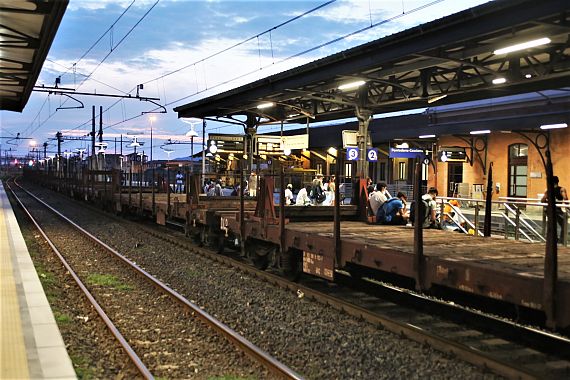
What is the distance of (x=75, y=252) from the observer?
45.0 feet

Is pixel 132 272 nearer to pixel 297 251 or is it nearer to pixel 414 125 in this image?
pixel 297 251

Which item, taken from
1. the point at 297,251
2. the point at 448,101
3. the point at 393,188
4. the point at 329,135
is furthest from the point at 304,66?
the point at 329,135

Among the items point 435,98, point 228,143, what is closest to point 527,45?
point 435,98

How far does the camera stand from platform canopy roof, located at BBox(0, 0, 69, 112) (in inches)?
417

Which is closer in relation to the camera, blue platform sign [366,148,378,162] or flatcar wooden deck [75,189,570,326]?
flatcar wooden deck [75,189,570,326]

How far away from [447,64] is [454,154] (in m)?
9.90

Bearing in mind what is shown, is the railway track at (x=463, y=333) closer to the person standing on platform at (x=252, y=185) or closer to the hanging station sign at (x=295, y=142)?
the person standing on platform at (x=252, y=185)

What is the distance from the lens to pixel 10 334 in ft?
19.0

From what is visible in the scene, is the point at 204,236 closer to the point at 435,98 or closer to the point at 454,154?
the point at 435,98

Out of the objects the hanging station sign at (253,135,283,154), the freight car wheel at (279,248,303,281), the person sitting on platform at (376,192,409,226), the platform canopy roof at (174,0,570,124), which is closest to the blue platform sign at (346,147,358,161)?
the platform canopy roof at (174,0,570,124)

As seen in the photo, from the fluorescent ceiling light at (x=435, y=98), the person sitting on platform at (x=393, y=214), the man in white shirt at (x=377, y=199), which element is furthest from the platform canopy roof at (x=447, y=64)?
the person sitting on platform at (x=393, y=214)

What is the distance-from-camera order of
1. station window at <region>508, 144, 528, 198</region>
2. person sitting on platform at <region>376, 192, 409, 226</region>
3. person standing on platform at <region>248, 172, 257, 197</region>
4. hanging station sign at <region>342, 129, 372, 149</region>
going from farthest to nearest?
station window at <region>508, 144, 528, 198</region>
hanging station sign at <region>342, 129, 372, 149</region>
person standing on platform at <region>248, 172, 257, 197</region>
person sitting on platform at <region>376, 192, 409, 226</region>

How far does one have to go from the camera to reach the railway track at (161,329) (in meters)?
5.50

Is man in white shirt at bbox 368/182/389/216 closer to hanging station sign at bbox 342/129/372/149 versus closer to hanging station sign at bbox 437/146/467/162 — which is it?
hanging station sign at bbox 342/129/372/149
